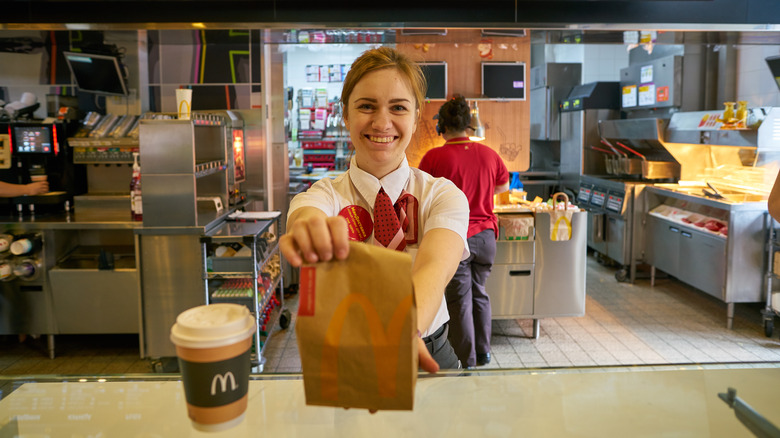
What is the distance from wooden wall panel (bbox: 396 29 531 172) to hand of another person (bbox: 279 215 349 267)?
→ 503 cm

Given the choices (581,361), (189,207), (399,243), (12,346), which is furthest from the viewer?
(12,346)

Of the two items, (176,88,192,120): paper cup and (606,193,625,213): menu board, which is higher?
(176,88,192,120): paper cup

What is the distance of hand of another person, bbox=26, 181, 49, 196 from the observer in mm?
5043

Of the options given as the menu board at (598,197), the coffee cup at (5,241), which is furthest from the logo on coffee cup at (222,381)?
the menu board at (598,197)

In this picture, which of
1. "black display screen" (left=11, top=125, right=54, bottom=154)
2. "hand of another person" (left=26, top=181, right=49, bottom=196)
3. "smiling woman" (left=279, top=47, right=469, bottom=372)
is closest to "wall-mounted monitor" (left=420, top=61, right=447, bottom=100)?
"black display screen" (left=11, top=125, right=54, bottom=154)

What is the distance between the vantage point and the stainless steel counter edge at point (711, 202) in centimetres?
533

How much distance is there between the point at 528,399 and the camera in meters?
1.37

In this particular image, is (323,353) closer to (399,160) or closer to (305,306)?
(305,306)

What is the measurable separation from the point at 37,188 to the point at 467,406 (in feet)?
15.8

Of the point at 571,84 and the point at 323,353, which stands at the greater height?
the point at 571,84

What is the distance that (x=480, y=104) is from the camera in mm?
6152

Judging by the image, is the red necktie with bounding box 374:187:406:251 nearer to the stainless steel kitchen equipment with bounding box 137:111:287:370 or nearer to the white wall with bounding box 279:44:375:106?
the stainless steel kitchen equipment with bounding box 137:111:287:370

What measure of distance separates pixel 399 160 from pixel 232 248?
2767mm

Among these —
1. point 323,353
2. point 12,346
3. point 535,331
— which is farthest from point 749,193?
point 12,346
